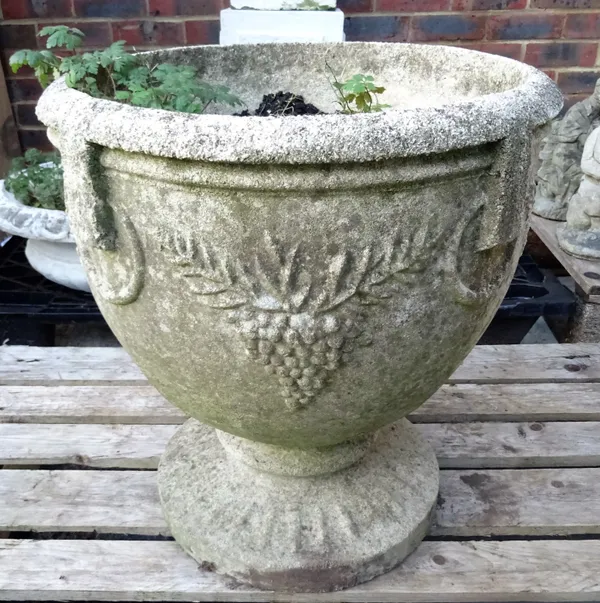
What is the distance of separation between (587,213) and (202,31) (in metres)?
1.64

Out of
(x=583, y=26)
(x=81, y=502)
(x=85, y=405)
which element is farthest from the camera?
(x=583, y=26)

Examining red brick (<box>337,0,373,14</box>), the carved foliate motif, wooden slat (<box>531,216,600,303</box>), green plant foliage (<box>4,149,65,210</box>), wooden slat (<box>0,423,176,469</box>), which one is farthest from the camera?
red brick (<box>337,0,373,14</box>)

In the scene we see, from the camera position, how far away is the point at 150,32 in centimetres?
267

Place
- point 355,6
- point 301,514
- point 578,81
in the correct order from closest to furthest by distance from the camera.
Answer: point 301,514 < point 355,6 < point 578,81

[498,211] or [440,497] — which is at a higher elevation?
[498,211]

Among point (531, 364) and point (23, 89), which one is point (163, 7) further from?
point (531, 364)

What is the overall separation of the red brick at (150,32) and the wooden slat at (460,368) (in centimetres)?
138

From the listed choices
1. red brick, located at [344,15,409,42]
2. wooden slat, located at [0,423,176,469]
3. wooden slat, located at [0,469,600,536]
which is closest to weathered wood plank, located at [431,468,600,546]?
wooden slat, located at [0,469,600,536]

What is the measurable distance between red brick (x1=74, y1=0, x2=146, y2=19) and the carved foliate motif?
2020 mm

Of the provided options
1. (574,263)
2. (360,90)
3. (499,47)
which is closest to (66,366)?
(360,90)

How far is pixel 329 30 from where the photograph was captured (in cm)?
234

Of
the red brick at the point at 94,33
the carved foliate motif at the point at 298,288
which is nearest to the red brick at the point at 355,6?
the red brick at the point at 94,33

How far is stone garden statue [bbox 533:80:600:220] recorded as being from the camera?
8.57ft

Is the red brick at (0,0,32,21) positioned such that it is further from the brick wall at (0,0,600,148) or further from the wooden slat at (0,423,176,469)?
the wooden slat at (0,423,176,469)
